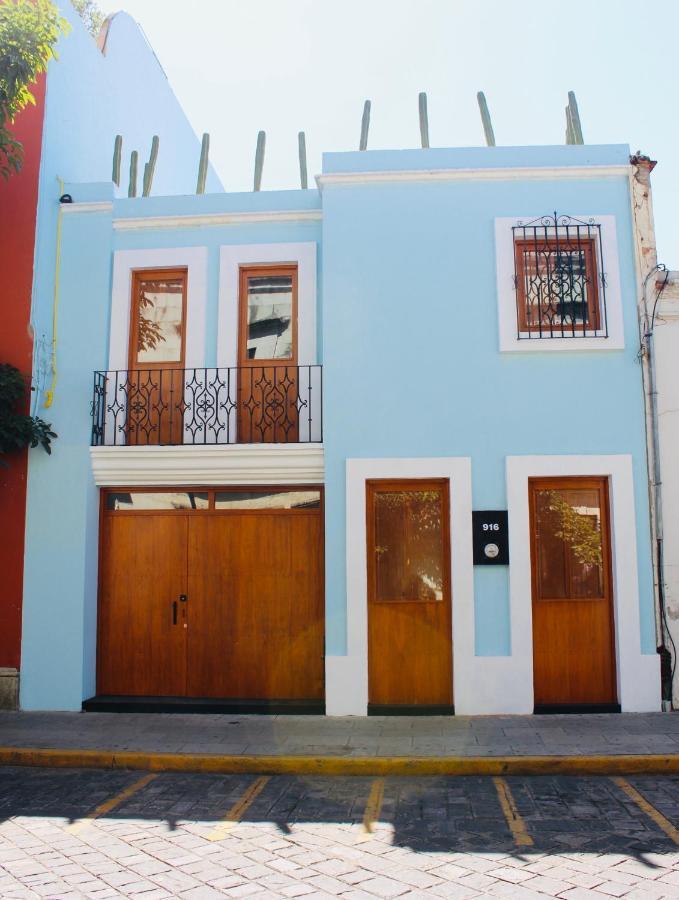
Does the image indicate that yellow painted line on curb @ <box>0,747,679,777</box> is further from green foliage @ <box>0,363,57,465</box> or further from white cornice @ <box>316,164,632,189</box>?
white cornice @ <box>316,164,632,189</box>

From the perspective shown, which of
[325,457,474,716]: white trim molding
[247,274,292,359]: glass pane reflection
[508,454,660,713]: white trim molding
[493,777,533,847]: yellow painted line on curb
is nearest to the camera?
[493,777,533,847]: yellow painted line on curb

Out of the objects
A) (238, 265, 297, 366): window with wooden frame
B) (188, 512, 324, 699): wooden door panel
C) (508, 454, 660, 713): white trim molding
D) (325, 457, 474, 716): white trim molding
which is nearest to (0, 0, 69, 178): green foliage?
(238, 265, 297, 366): window with wooden frame

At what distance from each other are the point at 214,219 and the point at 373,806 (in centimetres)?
682

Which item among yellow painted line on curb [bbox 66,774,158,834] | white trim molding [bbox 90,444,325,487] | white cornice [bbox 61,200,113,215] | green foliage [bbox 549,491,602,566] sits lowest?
yellow painted line on curb [bbox 66,774,158,834]

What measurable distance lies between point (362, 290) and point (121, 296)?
3027 mm

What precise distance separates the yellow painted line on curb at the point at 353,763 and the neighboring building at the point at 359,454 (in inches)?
60.6

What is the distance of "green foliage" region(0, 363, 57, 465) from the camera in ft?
27.7

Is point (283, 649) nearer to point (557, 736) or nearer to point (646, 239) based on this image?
point (557, 736)

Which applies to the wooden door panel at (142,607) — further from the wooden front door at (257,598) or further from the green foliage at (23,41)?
the green foliage at (23,41)

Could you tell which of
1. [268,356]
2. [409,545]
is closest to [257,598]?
[409,545]

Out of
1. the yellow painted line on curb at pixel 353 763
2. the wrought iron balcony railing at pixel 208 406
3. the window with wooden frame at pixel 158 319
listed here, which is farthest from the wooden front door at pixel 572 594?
the window with wooden frame at pixel 158 319

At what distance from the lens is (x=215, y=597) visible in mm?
8766

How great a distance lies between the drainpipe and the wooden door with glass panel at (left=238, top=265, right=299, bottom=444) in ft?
13.1

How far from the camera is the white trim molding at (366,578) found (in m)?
8.02
